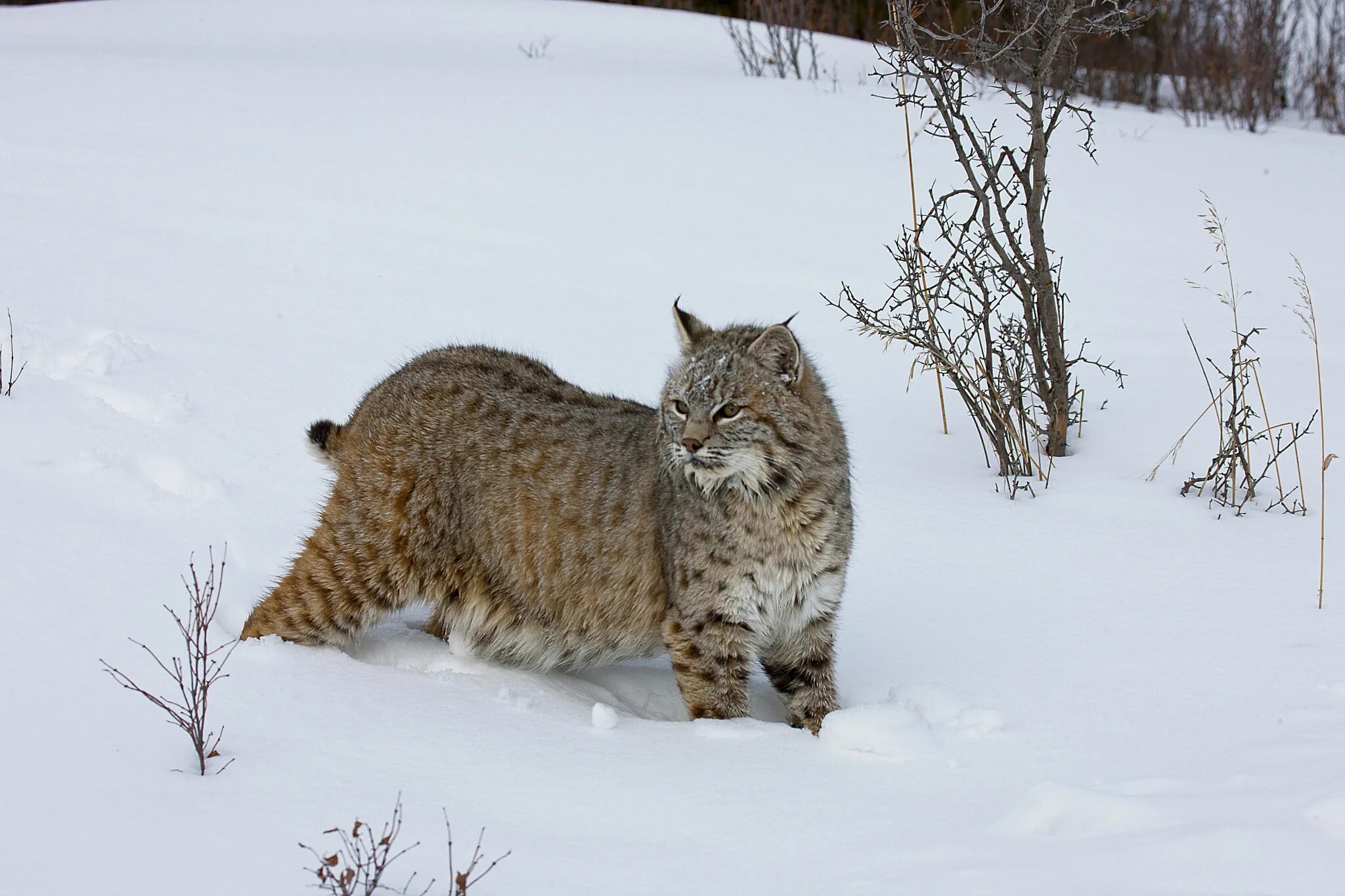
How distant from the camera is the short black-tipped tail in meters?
4.50

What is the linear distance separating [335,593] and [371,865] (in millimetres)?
1626

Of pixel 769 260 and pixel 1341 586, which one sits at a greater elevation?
pixel 769 260

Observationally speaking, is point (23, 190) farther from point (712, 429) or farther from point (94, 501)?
point (712, 429)

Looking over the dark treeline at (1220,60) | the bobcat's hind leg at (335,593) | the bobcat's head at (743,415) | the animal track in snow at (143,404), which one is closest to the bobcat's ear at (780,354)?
the bobcat's head at (743,415)

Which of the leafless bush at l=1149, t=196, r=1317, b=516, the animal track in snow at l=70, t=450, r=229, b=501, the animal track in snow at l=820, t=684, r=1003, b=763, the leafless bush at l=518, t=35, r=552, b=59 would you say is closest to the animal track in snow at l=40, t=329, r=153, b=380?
the animal track in snow at l=70, t=450, r=229, b=501

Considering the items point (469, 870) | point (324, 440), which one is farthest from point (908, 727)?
point (324, 440)

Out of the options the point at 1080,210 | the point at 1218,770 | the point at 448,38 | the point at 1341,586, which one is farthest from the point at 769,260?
the point at 448,38

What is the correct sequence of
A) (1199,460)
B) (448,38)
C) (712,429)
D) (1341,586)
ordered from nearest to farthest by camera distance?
(712,429), (1341,586), (1199,460), (448,38)

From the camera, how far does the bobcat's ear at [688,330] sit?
168 inches

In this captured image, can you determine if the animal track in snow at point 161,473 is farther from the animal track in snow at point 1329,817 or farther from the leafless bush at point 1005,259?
the animal track in snow at point 1329,817

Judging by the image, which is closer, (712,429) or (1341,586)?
(712,429)

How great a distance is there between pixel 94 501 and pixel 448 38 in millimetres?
11615

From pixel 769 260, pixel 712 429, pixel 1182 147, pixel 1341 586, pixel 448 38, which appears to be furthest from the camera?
pixel 448 38

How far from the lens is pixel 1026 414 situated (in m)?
5.82
